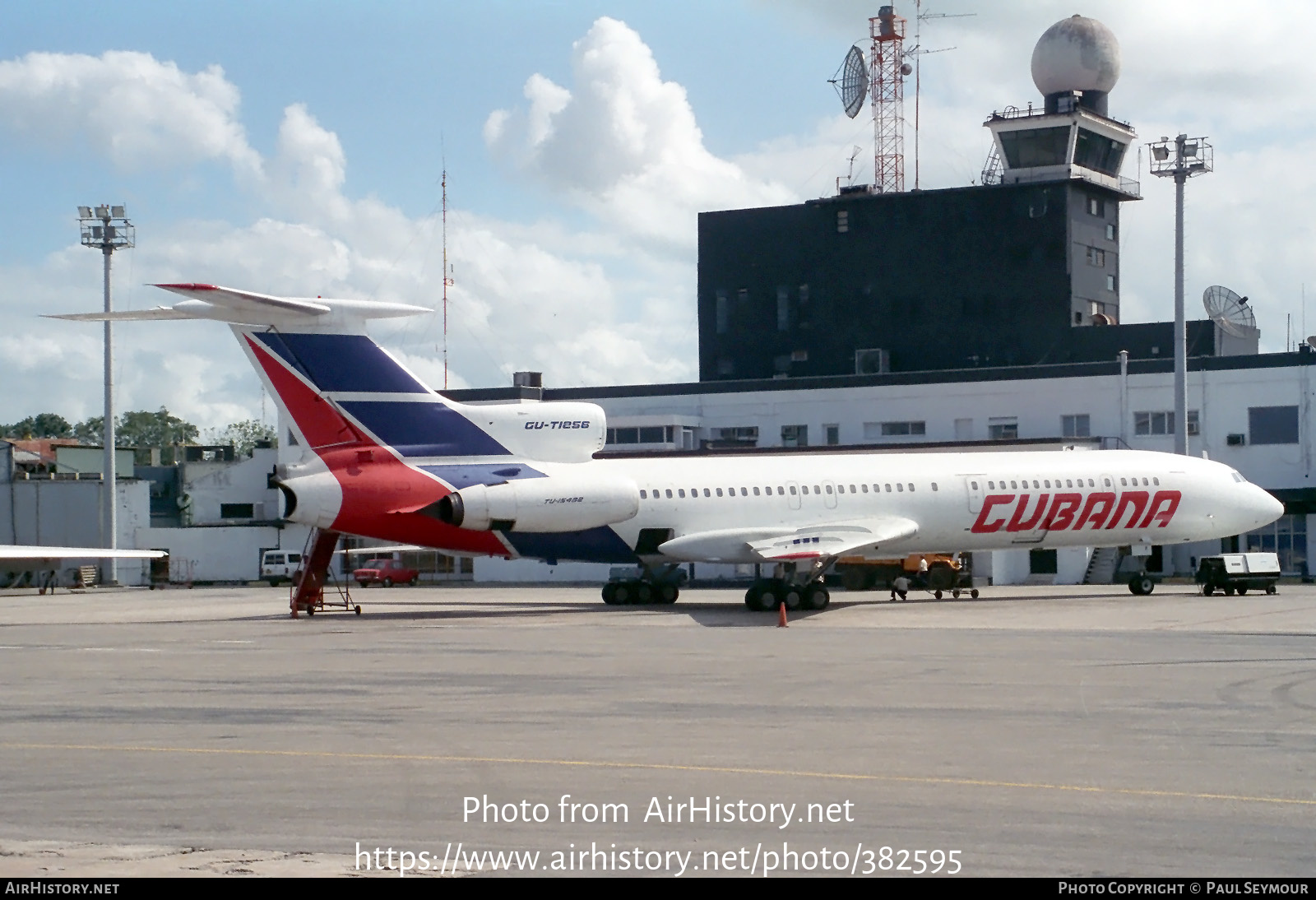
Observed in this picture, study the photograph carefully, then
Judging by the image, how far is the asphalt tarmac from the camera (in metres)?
9.61

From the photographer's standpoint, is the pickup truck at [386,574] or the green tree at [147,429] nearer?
the pickup truck at [386,574]

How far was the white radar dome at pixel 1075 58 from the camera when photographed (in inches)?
2859

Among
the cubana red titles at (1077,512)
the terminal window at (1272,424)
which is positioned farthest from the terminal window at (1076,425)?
the cubana red titles at (1077,512)

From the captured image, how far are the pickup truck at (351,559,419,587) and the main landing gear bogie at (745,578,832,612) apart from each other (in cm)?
2992

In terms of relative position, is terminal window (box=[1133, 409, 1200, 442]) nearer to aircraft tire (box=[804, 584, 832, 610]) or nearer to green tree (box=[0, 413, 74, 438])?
aircraft tire (box=[804, 584, 832, 610])

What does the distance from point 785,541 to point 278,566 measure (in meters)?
35.3

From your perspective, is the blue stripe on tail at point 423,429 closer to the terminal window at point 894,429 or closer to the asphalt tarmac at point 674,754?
the asphalt tarmac at point 674,754

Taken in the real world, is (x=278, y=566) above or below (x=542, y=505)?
below

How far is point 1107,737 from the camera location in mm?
14297

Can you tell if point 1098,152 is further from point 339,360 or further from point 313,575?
point 339,360

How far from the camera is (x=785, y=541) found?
36.6 m

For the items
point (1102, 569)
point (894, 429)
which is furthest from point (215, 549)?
point (1102, 569)

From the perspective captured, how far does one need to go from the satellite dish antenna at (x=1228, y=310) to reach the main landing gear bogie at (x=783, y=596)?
38424 millimetres

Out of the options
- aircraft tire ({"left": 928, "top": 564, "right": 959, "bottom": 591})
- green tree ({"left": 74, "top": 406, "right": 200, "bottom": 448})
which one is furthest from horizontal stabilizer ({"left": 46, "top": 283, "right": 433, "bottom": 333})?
green tree ({"left": 74, "top": 406, "right": 200, "bottom": 448})
